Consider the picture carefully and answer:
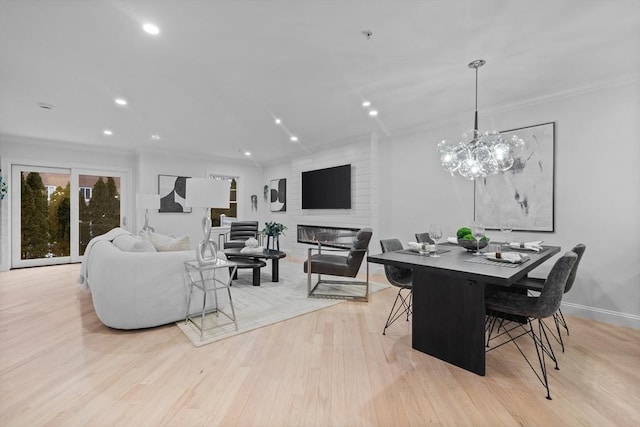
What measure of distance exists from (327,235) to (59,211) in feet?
17.6

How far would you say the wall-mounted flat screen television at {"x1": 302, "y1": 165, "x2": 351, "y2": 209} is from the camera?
18.3ft

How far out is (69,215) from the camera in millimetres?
5898

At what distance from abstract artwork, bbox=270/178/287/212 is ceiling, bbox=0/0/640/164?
3.18m

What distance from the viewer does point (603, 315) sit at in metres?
3.06

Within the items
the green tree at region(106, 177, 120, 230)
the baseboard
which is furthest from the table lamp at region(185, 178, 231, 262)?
the green tree at region(106, 177, 120, 230)

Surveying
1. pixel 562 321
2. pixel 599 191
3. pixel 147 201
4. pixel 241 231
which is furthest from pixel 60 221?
pixel 599 191

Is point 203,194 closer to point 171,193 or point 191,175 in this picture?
point 171,193

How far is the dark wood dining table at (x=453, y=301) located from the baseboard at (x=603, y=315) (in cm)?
131

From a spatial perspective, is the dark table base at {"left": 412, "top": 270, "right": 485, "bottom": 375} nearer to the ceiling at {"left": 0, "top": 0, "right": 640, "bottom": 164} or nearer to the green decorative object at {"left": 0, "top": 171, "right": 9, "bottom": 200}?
the ceiling at {"left": 0, "top": 0, "right": 640, "bottom": 164}

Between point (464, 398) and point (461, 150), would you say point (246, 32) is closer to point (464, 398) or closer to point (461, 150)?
point (461, 150)

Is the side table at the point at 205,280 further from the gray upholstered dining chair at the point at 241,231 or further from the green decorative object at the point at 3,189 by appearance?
the green decorative object at the point at 3,189

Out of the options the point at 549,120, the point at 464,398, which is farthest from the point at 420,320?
the point at 549,120

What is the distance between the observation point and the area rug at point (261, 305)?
2.72 metres

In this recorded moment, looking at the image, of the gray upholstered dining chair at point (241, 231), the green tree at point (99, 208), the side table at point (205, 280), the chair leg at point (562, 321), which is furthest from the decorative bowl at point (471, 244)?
the green tree at point (99, 208)
